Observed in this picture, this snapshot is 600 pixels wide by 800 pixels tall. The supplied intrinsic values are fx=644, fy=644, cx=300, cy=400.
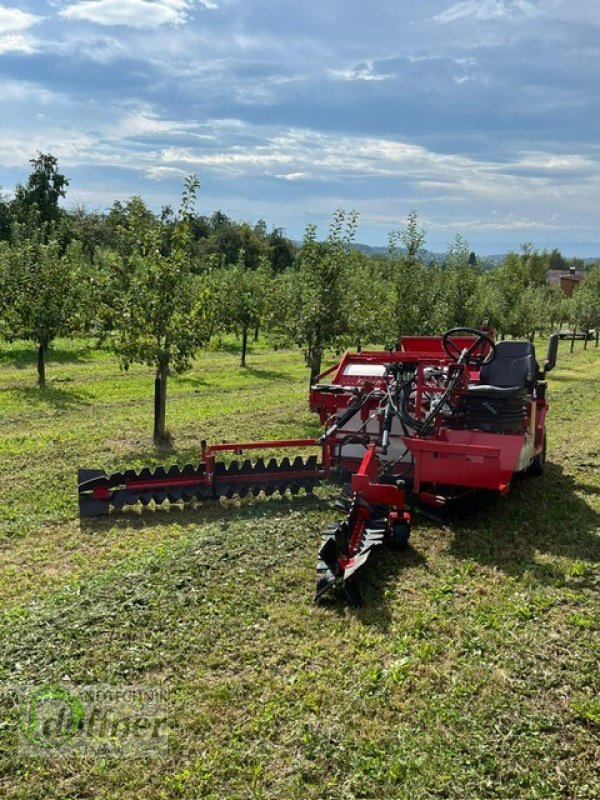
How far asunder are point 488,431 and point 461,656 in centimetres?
329

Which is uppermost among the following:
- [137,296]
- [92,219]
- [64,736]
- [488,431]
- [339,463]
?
[92,219]

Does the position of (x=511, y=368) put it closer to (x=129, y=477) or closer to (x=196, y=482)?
(x=196, y=482)

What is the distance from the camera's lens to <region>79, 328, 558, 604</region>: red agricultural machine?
6.14 m

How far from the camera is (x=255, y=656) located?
444 cm

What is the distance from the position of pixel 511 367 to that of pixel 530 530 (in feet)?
6.91

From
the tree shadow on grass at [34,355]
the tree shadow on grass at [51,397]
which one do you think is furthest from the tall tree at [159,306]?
the tree shadow on grass at [34,355]

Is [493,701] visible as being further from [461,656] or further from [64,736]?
[64,736]

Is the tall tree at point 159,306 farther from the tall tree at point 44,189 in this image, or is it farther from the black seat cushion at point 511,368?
the tall tree at point 44,189

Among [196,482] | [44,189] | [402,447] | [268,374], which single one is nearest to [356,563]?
[402,447]

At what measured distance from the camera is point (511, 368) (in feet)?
26.0

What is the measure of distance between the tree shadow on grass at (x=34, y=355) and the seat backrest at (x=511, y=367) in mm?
17947

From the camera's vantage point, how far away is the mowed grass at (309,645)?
3.43 m

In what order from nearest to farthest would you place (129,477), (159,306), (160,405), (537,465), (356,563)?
(356,563) < (129,477) < (537,465) < (159,306) < (160,405)

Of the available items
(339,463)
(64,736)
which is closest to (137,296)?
(339,463)
